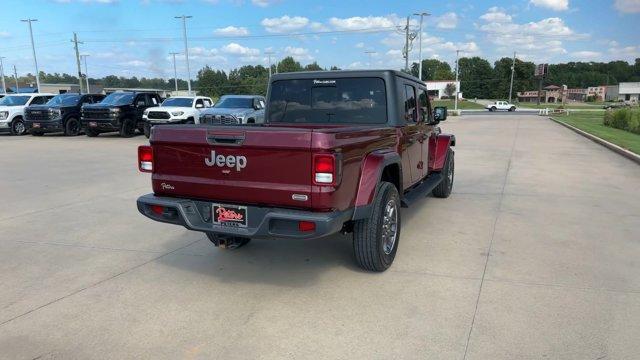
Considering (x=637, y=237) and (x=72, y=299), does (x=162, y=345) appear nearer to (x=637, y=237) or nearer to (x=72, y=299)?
(x=72, y=299)

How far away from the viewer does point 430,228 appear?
6.04m

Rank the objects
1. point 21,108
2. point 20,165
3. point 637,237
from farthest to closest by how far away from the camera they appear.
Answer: point 21,108 → point 20,165 → point 637,237

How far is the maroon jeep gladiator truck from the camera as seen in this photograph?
3562 mm

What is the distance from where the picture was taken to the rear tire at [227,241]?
4566 millimetres

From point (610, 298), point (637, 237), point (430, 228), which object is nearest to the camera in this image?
point (610, 298)

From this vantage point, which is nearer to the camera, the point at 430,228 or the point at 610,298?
the point at 610,298

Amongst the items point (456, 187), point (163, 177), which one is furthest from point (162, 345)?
point (456, 187)

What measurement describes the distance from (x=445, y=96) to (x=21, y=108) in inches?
4475

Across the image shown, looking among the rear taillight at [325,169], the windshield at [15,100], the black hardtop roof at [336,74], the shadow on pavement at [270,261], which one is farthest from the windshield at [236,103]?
the rear taillight at [325,169]

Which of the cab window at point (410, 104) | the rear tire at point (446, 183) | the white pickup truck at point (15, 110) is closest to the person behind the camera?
the cab window at point (410, 104)

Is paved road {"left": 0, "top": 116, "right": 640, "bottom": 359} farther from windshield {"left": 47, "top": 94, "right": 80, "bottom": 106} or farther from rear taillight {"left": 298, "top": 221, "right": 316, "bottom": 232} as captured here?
windshield {"left": 47, "top": 94, "right": 80, "bottom": 106}

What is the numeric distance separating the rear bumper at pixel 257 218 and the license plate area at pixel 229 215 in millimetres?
33

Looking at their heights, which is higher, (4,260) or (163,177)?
(163,177)

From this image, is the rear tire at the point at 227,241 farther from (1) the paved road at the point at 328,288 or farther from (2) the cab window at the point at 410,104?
(2) the cab window at the point at 410,104
